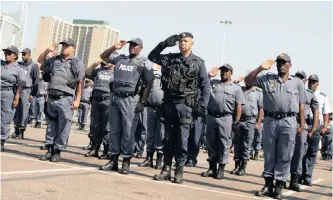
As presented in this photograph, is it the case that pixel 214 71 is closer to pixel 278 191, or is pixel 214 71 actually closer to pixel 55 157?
pixel 278 191

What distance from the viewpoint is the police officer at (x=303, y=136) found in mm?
8000

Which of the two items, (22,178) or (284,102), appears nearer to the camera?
(22,178)

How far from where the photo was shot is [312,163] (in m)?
9.20

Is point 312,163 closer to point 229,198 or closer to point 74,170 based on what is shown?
point 229,198

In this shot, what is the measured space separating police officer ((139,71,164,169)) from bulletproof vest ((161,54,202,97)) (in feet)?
5.74

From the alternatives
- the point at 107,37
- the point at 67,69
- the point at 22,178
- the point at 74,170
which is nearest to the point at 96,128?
the point at 67,69

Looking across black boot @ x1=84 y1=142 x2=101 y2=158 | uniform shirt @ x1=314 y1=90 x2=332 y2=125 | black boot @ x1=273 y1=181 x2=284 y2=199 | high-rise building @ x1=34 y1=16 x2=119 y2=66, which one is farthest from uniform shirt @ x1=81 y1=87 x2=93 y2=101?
high-rise building @ x1=34 y1=16 x2=119 y2=66

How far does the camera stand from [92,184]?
545cm

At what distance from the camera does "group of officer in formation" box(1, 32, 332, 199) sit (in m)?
6.64

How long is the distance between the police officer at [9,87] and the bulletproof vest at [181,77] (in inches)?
118

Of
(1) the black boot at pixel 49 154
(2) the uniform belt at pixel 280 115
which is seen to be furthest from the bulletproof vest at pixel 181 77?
(1) the black boot at pixel 49 154

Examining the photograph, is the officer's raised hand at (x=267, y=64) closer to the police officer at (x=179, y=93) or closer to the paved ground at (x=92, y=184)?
the police officer at (x=179, y=93)

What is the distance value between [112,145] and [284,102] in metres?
2.70

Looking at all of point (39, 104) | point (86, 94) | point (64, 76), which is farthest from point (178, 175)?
point (86, 94)
